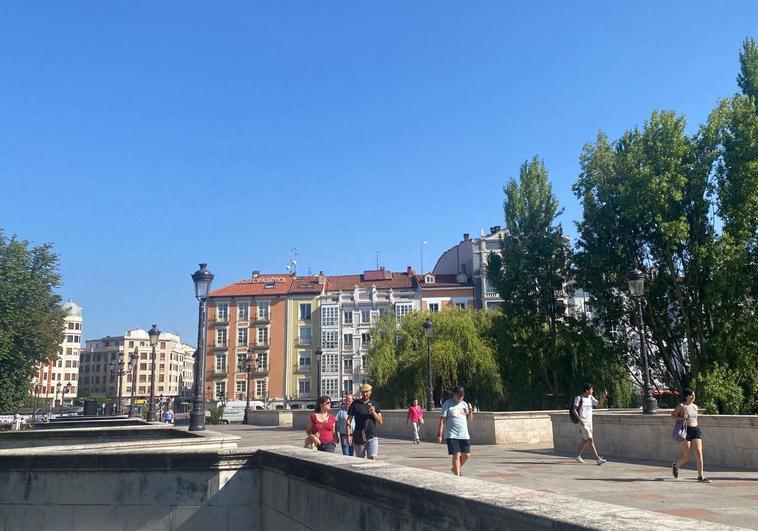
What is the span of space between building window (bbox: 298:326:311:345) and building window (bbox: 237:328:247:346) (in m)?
6.80

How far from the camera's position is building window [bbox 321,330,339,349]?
7381 cm

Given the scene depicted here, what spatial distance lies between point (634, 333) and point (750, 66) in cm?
1318

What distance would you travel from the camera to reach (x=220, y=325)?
3059 inches

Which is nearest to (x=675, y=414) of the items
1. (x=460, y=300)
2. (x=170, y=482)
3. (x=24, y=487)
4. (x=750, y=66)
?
(x=170, y=482)

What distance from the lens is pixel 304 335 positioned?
76.1 m

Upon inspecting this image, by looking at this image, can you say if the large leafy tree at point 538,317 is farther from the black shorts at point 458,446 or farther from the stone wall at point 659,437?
the black shorts at point 458,446

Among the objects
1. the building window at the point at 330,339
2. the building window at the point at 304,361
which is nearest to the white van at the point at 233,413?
the building window at the point at 304,361

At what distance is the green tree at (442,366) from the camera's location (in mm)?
37375

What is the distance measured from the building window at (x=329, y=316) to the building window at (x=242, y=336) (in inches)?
402

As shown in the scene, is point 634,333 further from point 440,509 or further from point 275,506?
point 440,509

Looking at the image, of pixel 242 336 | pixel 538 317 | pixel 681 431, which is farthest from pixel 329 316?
pixel 681 431

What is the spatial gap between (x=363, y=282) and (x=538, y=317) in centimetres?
4590

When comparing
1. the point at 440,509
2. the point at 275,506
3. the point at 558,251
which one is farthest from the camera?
the point at 558,251

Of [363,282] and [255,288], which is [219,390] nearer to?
[255,288]
